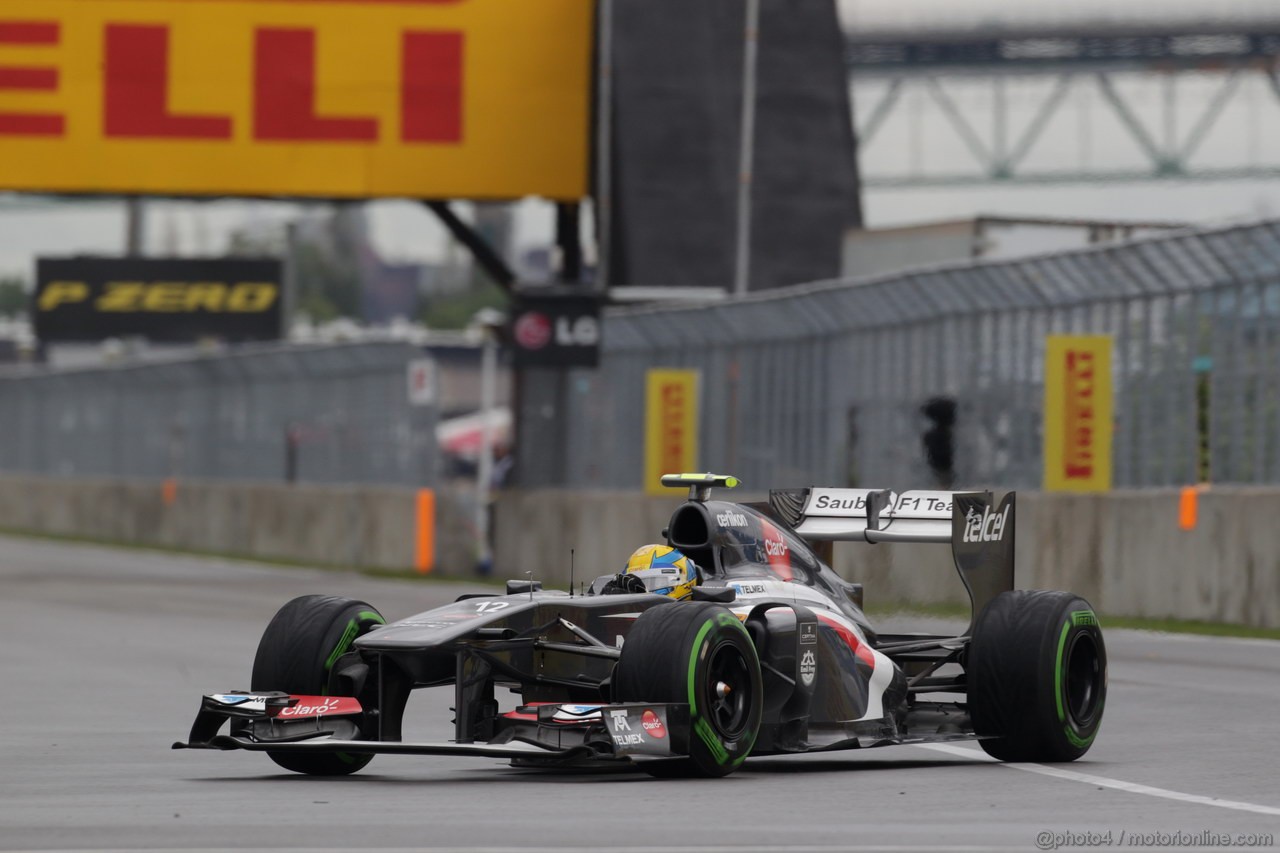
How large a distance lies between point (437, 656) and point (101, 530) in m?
39.2

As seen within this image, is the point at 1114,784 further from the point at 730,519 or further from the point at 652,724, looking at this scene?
the point at 730,519

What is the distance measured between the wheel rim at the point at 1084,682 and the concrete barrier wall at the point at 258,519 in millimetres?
21613

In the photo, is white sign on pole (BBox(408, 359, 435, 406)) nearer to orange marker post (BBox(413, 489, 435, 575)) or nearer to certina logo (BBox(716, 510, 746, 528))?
orange marker post (BBox(413, 489, 435, 575))

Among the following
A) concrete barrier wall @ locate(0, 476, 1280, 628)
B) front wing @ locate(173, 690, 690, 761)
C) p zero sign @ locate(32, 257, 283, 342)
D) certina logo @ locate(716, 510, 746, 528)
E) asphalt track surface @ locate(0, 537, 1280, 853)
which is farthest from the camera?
p zero sign @ locate(32, 257, 283, 342)

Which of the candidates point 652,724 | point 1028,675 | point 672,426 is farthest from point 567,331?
point 652,724

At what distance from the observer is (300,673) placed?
34.7ft

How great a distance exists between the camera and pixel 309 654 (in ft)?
34.7

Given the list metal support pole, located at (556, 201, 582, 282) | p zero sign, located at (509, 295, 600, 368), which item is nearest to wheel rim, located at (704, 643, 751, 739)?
p zero sign, located at (509, 295, 600, 368)

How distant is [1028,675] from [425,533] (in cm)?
2284

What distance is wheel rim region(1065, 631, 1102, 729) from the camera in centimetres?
1161

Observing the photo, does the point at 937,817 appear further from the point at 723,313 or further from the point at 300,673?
the point at 723,313

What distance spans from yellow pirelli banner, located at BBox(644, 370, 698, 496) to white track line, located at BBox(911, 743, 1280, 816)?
18.3 meters

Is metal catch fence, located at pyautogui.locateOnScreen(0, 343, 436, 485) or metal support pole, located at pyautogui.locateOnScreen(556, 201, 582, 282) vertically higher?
metal support pole, located at pyautogui.locateOnScreen(556, 201, 582, 282)

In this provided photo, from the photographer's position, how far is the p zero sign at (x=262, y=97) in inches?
1233
